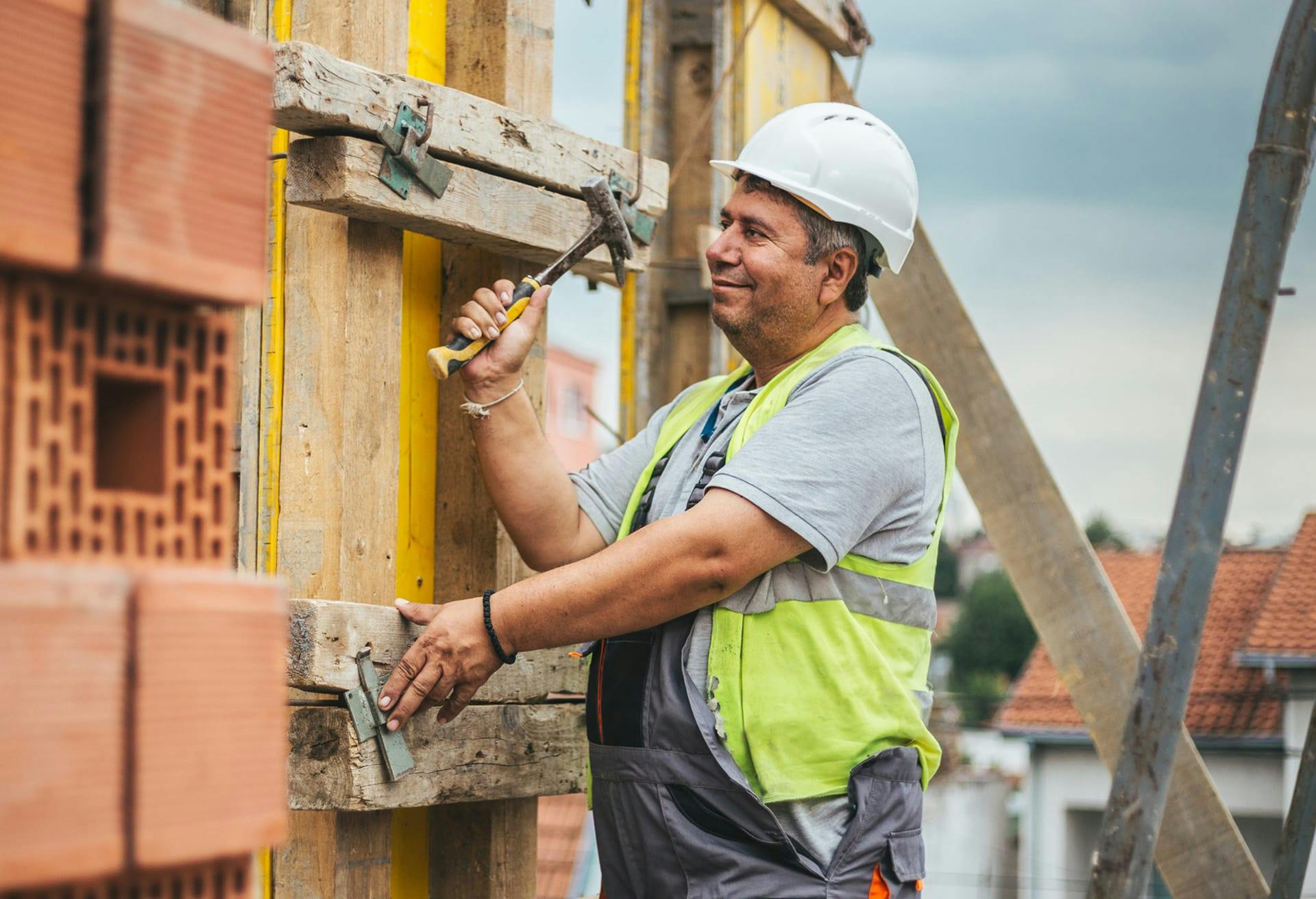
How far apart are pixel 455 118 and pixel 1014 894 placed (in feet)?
122

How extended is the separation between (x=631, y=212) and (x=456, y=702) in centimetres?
129

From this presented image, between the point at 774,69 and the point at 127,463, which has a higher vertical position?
the point at 774,69

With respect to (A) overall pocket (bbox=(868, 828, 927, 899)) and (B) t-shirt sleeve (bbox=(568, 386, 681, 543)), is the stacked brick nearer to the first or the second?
(A) overall pocket (bbox=(868, 828, 927, 899))

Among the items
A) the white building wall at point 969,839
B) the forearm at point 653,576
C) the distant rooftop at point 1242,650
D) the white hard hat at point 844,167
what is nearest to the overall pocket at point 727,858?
the forearm at point 653,576

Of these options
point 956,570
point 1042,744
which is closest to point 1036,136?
point 1042,744

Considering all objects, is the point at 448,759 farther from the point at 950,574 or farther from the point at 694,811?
the point at 950,574

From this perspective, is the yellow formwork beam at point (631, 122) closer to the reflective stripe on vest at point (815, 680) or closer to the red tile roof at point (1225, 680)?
the reflective stripe on vest at point (815, 680)

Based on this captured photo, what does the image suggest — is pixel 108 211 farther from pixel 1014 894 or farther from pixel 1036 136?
pixel 1036 136

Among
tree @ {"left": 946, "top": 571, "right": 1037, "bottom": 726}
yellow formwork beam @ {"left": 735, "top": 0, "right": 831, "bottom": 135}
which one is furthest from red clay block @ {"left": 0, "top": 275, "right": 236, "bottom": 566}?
tree @ {"left": 946, "top": 571, "right": 1037, "bottom": 726}

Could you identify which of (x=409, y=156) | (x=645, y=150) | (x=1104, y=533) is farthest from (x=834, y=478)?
(x=1104, y=533)

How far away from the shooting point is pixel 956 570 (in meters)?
79.1

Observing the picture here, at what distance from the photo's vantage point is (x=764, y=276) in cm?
310

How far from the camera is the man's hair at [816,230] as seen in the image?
312 cm

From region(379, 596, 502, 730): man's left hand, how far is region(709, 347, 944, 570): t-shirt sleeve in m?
0.55
